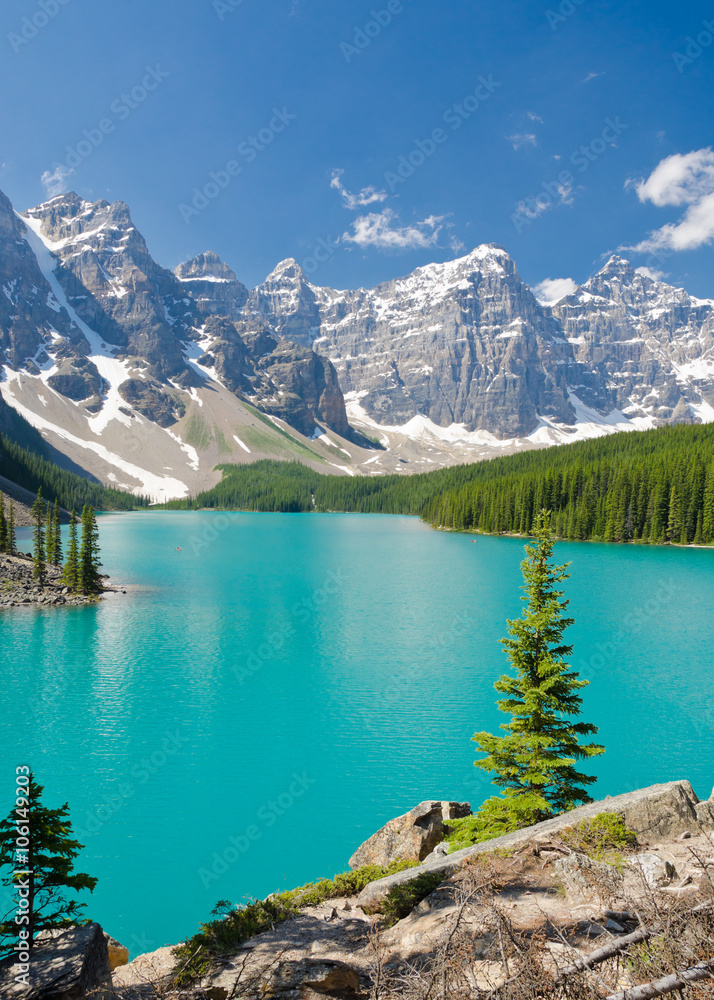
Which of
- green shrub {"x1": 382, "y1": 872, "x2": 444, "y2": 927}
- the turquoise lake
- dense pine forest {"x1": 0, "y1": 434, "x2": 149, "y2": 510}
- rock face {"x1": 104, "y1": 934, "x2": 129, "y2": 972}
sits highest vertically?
dense pine forest {"x1": 0, "y1": 434, "x2": 149, "y2": 510}

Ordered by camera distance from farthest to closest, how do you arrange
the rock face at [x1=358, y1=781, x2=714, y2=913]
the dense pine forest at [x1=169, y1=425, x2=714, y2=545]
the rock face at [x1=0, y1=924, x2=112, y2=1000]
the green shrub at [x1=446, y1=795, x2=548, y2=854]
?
the dense pine forest at [x1=169, y1=425, x2=714, y2=545]
the green shrub at [x1=446, y1=795, x2=548, y2=854]
the rock face at [x1=358, y1=781, x2=714, y2=913]
the rock face at [x1=0, y1=924, x2=112, y2=1000]

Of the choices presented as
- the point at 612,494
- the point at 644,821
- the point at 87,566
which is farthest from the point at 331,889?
the point at 612,494

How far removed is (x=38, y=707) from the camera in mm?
25953

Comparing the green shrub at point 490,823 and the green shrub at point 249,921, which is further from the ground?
the green shrub at point 249,921

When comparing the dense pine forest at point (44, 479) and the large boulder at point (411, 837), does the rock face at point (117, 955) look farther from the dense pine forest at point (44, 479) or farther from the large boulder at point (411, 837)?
the dense pine forest at point (44, 479)

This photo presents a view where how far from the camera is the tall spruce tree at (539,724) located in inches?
508

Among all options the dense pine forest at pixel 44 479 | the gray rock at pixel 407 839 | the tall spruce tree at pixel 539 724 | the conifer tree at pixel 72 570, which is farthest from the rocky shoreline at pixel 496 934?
the dense pine forest at pixel 44 479

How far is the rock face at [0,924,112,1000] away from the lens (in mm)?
5418

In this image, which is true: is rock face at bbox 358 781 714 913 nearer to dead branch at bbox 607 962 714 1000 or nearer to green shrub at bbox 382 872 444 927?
green shrub at bbox 382 872 444 927

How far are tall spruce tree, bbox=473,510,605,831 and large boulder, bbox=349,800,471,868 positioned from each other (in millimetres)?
1524

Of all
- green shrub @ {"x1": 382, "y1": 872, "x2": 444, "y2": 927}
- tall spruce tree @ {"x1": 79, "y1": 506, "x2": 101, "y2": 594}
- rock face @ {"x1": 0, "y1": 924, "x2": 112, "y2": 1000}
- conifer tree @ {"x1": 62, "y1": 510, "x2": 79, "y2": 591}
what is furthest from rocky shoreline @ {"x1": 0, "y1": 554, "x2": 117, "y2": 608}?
green shrub @ {"x1": 382, "y1": 872, "x2": 444, "y2": 927}

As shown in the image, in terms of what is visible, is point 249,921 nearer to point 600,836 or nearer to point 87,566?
point 600,836

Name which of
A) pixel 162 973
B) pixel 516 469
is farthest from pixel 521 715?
pixel 516 469

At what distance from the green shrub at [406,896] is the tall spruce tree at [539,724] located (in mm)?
4780
